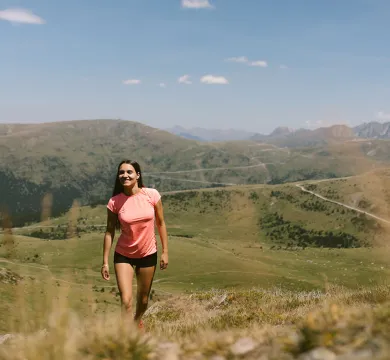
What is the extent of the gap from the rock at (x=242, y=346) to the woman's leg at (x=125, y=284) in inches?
130

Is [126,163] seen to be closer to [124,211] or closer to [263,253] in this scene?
[124,211]

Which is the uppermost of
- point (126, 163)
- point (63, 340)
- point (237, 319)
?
point (126, 163)

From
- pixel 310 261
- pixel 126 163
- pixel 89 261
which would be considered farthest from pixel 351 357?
pixel 310 261

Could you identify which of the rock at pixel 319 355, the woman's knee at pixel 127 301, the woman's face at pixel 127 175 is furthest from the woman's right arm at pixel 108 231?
the rock at pixel 319 355

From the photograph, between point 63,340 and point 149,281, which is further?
point 149,281

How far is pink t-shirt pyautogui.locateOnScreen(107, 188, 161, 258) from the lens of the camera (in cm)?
862

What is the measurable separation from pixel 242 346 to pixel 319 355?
100 cm

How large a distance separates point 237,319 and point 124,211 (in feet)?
10.9

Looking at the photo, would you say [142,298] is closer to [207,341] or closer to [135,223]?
[135,223]

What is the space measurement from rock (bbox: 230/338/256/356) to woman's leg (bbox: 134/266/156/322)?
397 cm

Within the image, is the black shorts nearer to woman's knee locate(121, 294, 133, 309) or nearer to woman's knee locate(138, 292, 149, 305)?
woman's knee locate(138, 292, 149, 305)

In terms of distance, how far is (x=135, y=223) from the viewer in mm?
8695

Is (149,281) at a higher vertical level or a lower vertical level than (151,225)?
lower

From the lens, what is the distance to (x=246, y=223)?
198500mm
